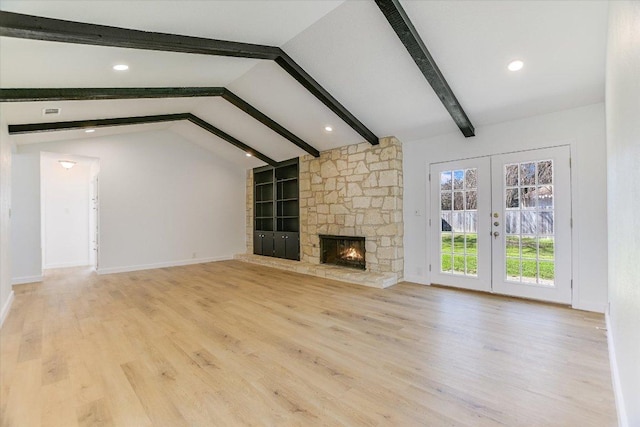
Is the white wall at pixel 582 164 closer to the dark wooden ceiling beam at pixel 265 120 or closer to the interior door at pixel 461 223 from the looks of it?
the interior door at pixel 461 223

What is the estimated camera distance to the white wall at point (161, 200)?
6.58 meters

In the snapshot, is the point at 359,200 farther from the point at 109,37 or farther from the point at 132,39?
the point at 109,37

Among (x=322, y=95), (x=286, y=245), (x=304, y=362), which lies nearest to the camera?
(x=304, y=362)

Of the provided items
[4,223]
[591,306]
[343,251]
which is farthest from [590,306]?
[4,223]

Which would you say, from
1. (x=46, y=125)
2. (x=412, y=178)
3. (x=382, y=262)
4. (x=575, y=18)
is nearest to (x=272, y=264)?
(x=382, y=262)

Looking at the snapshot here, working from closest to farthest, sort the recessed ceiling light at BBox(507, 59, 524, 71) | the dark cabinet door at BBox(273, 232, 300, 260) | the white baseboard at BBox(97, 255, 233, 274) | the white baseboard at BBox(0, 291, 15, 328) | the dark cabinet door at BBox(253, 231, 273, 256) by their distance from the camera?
the recessed ceiling light at BBox(507, 59, 524, 71), the white baseboard at BBox(0, 291, 15, 328), the white baseboard at BBox(97, 255, 233, 274), the dark cabinet door at BBox(273, 232, 300, 260), the dark cabinet door at BBox(253, 231, 273, 256)

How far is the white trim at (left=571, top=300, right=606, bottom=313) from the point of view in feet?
12.0

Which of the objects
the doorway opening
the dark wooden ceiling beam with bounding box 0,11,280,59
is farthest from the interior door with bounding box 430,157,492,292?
the doorway opening

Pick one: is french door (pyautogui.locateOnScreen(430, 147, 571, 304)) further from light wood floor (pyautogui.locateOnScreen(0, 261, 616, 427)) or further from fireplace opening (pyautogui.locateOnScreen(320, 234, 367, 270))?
fireplace opening (pyautogui.locateOnScreen(320, 234, 367, 270))

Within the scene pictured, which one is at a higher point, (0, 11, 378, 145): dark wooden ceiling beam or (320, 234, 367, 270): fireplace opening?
(0, 11, 378, 145): dark wooden ceiling beam

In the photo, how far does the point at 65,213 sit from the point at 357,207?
737cm

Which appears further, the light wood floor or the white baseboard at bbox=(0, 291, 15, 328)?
the white baseboard at bbox=(0, 291, 15, 328)

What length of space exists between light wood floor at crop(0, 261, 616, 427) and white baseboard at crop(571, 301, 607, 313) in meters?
0.21

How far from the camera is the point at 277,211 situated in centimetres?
806
